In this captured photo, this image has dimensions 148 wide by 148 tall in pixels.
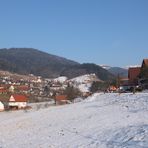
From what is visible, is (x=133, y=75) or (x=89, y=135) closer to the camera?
(x=89, y=135)

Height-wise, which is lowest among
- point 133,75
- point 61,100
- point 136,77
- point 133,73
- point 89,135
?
point 89,135

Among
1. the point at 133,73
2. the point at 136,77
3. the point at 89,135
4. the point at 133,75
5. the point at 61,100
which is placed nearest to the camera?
the point at 89,135

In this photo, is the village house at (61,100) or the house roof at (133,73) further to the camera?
the house roof at (133,73)

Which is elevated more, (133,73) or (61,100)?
(133,73)

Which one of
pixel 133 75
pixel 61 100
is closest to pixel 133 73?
pixel 133 75

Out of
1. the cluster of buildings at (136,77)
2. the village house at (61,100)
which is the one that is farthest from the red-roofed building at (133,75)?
the village house at (61,100)

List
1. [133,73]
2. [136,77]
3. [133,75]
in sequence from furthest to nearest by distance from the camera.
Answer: [133,73], [133,75], [136,77]

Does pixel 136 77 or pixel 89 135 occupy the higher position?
pixel 136 77

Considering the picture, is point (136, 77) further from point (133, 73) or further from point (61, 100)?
point (61, 100)

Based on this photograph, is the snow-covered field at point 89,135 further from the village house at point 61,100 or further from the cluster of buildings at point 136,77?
the cluster of buildings at point 136,77

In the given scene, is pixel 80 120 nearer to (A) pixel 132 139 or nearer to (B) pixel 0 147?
(B) pixel 0 147

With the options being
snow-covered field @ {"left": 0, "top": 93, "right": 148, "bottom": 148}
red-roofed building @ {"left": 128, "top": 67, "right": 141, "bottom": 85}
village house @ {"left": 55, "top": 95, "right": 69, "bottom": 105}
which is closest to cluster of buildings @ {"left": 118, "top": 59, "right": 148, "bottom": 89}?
red-roofed building @ {"left": 128, "top": 67, "right": 141, "bottom": 85}

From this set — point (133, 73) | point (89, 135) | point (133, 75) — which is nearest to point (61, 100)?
point (133, 75)

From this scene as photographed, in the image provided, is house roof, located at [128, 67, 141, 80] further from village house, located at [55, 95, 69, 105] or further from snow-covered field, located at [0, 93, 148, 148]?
snow-covered field, located at [0, 93, 148, 148]
